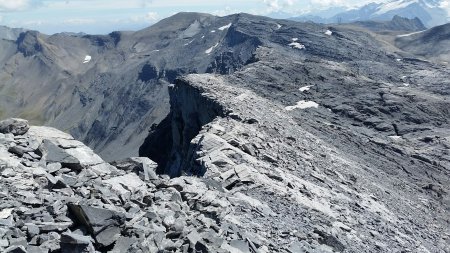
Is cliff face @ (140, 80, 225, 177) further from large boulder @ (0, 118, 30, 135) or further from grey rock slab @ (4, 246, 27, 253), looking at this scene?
grey rock slab @ (4, 246, 27, 253)

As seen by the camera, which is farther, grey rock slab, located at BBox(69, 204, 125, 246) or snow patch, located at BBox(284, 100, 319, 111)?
snow patch, located at BBox(284, 100, 319, 111)

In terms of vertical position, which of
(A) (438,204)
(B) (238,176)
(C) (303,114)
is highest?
(B) (238,176)

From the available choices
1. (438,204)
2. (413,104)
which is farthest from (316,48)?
(438,204)

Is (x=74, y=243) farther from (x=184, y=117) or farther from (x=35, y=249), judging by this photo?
(x=184, y=117)

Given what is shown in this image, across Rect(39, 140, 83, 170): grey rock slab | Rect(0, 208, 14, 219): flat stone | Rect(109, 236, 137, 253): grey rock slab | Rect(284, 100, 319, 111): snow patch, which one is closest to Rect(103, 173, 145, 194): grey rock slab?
Rect(39, 140, 83, 170): grey rock slab

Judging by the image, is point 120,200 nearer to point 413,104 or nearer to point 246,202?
point 246,202

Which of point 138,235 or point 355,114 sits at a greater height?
point 138,235

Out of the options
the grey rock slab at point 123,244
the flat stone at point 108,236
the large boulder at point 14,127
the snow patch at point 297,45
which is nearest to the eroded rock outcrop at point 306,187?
the grey rock slab at point 123,244
